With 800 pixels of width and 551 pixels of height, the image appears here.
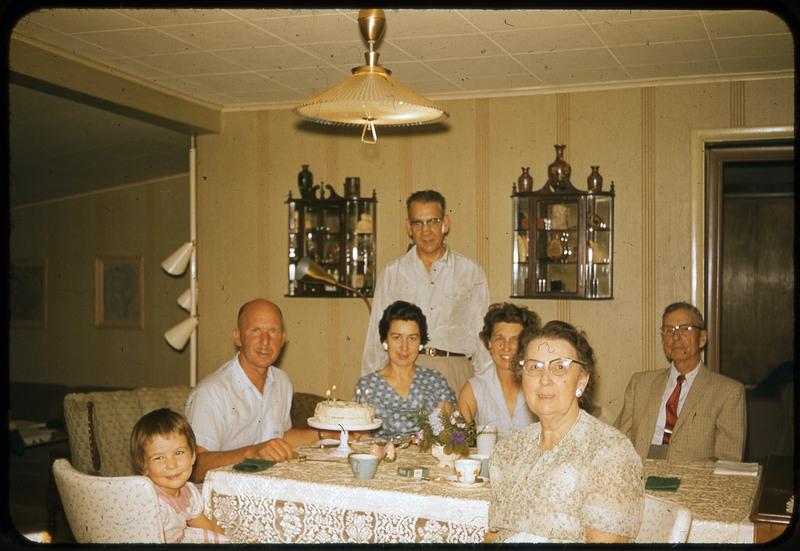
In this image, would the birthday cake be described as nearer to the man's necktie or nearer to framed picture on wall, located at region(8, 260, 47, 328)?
the man's necktie

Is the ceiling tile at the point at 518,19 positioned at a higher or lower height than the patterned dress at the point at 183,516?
higher

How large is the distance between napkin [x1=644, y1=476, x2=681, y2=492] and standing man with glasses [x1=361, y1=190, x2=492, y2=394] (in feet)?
7.29

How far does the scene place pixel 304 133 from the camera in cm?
619

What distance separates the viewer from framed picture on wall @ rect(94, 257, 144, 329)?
9078mm

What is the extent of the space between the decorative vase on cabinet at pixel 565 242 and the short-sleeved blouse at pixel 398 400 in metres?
1.90

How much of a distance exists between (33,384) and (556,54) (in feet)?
25.5

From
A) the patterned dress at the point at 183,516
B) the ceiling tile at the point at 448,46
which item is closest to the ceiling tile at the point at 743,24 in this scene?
the ceiling tile at the point at 448,46

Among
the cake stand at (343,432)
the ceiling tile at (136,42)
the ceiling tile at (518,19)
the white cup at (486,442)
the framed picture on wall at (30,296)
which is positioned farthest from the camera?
the framed picture on wall at (30,296)

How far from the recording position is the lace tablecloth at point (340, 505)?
8.20 ft

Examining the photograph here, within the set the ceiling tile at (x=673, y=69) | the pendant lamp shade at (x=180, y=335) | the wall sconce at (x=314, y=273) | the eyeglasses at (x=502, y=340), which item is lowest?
the pendant lamp shade at (x=180, y=335)

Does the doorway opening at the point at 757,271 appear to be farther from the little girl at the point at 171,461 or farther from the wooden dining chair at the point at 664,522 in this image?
the little girl at the point at 171,461

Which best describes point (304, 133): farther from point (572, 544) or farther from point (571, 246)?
point (572, 544)

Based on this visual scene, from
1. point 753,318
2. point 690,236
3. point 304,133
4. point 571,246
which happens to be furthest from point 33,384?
point 753,318

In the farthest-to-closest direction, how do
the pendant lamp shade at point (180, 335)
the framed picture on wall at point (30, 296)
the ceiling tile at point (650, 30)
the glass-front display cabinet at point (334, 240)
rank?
1. the framed picture on wall at point (30, 296)
2. the pendant lamp shade at point (180, 335)
3. the glass-front display cabinet at point (334, 240)
4. the ceiling tile at point (650, 30)
